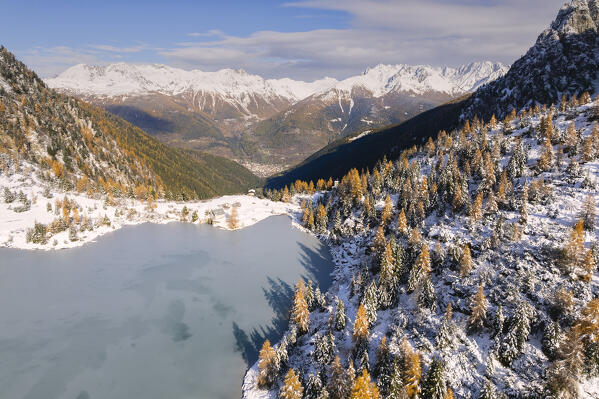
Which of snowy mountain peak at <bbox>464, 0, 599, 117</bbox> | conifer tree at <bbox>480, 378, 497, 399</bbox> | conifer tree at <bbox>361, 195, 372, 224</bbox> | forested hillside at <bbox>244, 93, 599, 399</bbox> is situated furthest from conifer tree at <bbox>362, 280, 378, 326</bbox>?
snowy mountain peak at <bbox>464, 0, 599, 117</bbox>

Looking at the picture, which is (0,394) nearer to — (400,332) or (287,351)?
(287,351)

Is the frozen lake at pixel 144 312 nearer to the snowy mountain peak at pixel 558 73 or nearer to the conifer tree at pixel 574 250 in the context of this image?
the conifer tree at pixel 574 250

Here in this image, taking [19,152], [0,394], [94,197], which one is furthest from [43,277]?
[19,152]

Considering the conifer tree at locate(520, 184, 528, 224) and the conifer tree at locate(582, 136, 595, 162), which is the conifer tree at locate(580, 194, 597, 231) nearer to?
the conifer tree at locate(520, 184, 528, 224)

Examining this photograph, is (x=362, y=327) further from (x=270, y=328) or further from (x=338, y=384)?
(x=270, y=328)

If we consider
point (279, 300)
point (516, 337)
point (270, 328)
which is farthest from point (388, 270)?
point (270, 328)

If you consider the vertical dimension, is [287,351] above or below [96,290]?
below
